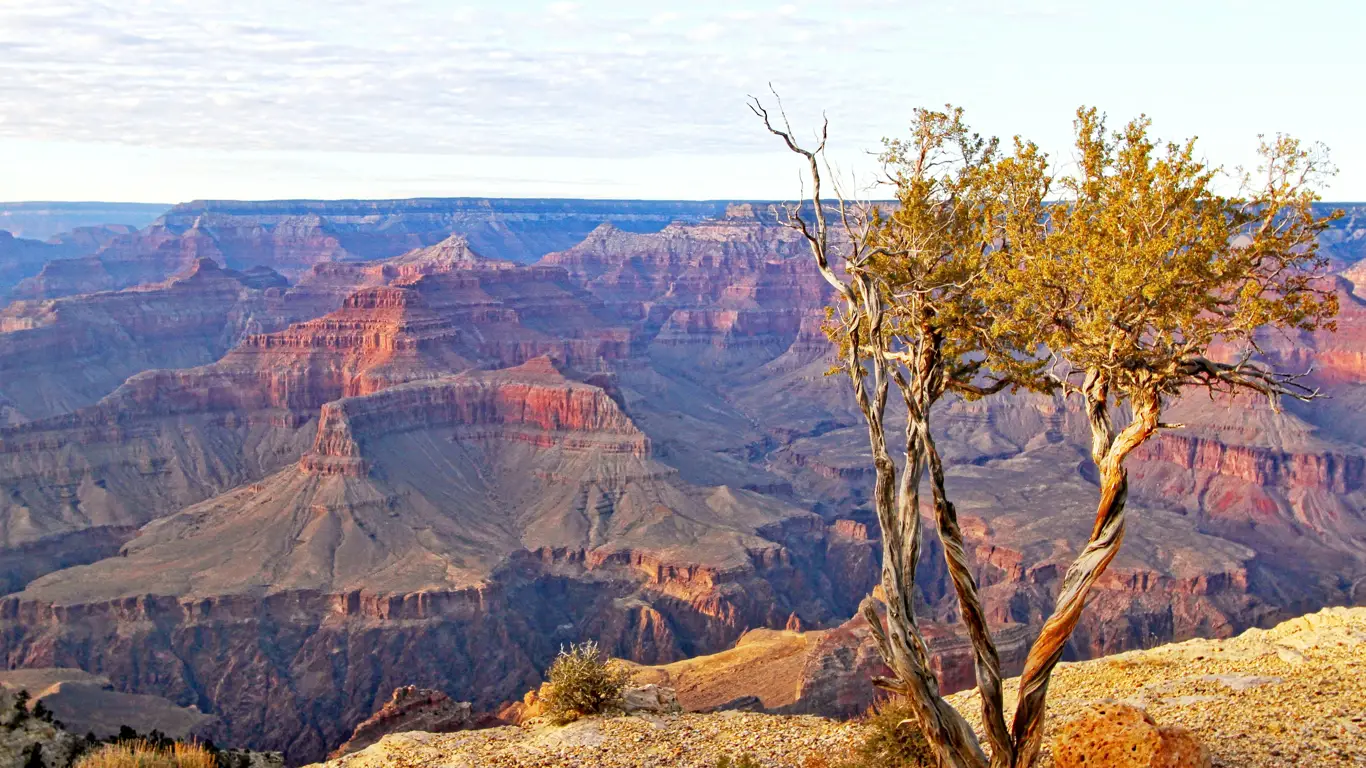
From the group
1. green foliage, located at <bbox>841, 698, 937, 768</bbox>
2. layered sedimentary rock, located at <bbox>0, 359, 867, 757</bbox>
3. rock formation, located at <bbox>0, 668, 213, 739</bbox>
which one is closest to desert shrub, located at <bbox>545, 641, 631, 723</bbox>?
green foliage, located at <bbox>841, 698, 937, 768</bbox>

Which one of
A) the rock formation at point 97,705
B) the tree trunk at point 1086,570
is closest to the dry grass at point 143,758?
the tree trunk at point 1086,570

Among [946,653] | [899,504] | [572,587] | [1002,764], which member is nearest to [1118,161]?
[899,504]

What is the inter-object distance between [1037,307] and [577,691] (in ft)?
54.4

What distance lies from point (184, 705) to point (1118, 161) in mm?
83571

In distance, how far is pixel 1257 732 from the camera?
2286 cm

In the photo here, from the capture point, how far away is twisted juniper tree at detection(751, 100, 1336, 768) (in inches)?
733

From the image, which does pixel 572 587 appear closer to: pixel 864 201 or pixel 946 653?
pixel 946 653

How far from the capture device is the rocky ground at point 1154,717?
73.9ft

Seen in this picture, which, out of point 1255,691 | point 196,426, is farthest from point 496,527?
point 1255,691

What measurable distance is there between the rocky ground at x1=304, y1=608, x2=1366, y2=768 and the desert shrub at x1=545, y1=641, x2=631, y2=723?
92 centimetres

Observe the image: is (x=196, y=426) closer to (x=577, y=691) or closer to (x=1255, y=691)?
(x=577, y=691)

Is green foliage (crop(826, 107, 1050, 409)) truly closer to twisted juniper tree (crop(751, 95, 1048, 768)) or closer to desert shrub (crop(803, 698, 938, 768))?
twisted juniper tree (crop(751, 95, 1048, 768))

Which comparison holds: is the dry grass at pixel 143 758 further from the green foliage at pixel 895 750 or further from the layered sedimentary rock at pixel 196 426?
the layered sedimentary rock at pixel 196 426

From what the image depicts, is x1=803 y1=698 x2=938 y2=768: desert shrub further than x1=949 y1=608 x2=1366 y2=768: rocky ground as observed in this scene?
Yes
